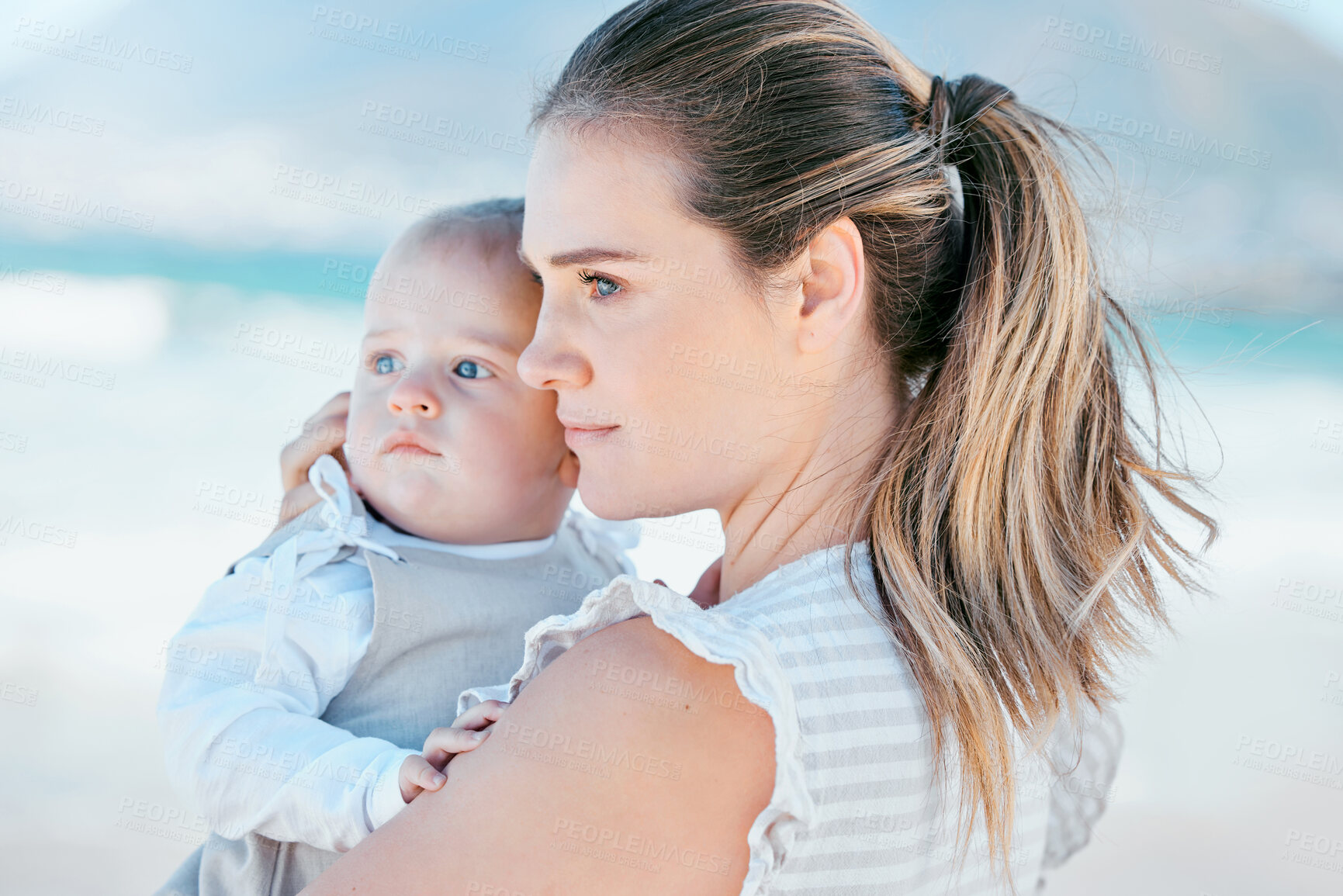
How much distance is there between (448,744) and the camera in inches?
42.4

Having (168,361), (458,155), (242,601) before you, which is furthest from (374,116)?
(242,601)

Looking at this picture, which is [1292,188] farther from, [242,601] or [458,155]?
[242,601]

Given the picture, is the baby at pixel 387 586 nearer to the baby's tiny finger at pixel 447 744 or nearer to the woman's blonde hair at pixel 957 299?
the baby's tiny finger at pixel 447 744

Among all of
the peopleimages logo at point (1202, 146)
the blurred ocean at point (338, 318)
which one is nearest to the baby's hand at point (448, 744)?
the blurred ocean at point (338, 318)

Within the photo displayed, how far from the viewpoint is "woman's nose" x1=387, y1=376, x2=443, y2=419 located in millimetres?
1639

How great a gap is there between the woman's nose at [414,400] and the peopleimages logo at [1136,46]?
4.39 meters

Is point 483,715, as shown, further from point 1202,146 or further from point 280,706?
point 1202,146

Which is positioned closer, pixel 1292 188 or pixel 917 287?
pixel 917 287

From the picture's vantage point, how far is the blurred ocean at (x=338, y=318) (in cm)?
335

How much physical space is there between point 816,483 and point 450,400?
27.1 inches

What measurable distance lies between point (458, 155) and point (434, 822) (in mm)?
5300

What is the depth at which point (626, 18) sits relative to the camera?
1.36 m

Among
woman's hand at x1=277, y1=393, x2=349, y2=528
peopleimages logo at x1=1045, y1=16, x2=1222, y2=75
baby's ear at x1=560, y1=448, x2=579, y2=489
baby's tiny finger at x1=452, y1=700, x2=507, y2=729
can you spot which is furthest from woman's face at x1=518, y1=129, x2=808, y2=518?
peopleimages logo at x1=1045, y1=16, x2=1222, y2=75

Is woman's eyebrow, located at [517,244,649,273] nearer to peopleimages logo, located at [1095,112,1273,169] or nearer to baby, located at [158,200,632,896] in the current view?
baby, located at [158,200,632,896]
